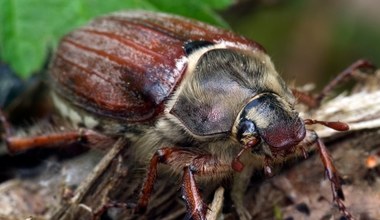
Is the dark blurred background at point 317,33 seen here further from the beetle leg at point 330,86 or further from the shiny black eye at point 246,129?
the shiny black eye at point 246,129

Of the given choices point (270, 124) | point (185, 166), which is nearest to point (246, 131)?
point (270, 124)

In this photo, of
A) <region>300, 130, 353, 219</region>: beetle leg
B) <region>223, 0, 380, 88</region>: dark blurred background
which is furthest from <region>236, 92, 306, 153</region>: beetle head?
<region>223, 0, 380, 88</region>: dark blurred background

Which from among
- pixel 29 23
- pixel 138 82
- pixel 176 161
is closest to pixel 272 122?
pixel 176 161

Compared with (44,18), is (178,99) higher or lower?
lower

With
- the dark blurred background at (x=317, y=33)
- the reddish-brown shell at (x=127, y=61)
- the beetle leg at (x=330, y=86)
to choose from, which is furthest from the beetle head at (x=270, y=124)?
the dark blurred background at (x=317, y=33)

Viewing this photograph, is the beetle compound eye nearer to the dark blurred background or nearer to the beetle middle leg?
the beetle middle leg

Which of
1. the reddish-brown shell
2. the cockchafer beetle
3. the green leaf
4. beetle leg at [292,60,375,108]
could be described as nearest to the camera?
the cockchafer beetle

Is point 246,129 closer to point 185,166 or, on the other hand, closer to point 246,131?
point 246,131
